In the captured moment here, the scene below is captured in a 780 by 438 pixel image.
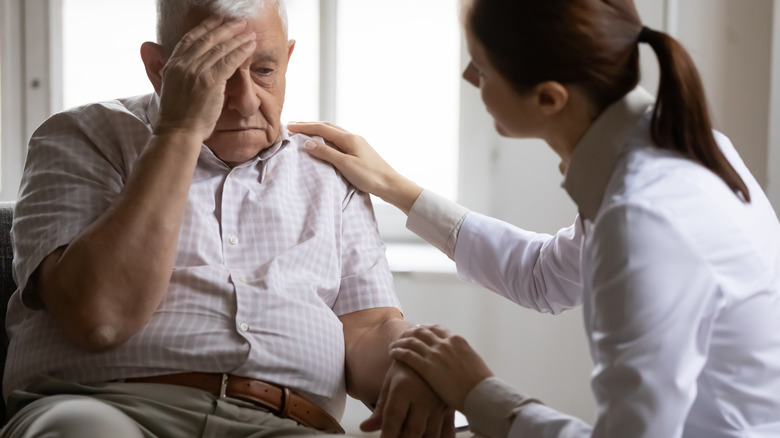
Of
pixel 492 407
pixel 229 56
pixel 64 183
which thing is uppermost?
pixel 229 56

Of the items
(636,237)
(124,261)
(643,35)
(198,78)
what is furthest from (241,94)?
(636,237)

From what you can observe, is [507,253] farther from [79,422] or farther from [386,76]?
[386,76]

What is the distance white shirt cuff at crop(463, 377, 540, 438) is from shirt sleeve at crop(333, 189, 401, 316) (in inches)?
20.2

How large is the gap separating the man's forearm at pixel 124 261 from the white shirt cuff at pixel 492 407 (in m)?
0.59

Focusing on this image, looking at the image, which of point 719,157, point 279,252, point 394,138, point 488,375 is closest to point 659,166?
point 719,157

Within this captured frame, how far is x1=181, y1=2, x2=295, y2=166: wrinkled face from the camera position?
5.11 ft

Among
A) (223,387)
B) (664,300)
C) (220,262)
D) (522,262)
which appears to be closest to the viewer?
(664,300)

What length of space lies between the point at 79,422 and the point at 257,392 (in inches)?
13.2

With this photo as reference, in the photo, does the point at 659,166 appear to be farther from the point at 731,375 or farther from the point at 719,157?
the point at 731,375

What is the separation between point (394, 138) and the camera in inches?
106

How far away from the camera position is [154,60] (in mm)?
1608

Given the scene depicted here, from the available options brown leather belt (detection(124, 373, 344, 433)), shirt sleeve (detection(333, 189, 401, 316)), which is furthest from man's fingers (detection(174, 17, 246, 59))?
brown leather belt (detection(124, 373, 344, 433))

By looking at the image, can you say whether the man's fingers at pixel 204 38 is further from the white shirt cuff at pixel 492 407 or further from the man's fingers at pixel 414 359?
the white shirt cuff at pixel 492 407

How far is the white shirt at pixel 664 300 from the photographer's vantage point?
910 millimetres
